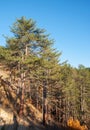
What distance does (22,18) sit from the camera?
102 ft

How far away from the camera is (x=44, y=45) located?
3328 cm

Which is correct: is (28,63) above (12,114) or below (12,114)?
above

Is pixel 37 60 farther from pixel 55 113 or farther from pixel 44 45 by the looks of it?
pixel 55 113

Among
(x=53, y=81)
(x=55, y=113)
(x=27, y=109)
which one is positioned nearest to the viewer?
(x=27, y=109)

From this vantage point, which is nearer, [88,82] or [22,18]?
[22,18]

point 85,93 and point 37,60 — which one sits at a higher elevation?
point 37,60

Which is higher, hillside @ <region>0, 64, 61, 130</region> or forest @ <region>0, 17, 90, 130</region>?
A: forest @ <region>0, 17, 90, 130</region>

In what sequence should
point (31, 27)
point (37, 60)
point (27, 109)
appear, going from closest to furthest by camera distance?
point (37, 60) → point (31, 27) → point (27, 109)

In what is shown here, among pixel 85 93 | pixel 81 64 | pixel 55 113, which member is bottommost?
pixel 55 113

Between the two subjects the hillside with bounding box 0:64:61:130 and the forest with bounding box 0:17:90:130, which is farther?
the forest with bounding box 0:17:90:130

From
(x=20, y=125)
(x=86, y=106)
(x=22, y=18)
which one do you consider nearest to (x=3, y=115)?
(x=20, y=125)

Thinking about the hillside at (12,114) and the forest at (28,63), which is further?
the forest at (28,63)

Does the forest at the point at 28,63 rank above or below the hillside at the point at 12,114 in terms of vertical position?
above

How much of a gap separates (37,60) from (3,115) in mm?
8049
